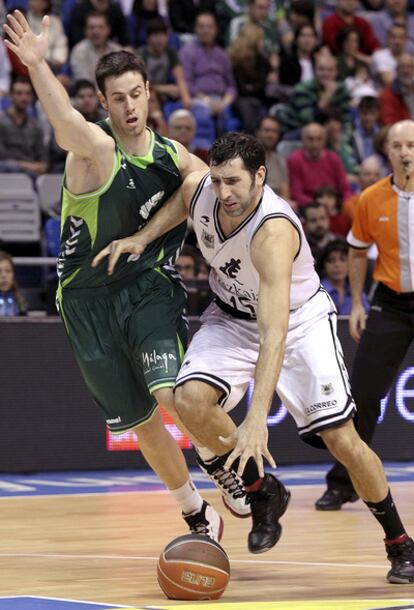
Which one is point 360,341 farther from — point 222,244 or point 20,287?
point 20,287

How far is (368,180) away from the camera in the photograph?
1323 cm

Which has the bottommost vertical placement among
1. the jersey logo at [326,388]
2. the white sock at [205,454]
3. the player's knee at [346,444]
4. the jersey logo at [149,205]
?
the white sock at [205,454]

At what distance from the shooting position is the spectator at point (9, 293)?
34.2 ft

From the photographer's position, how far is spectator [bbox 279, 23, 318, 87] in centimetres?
1548

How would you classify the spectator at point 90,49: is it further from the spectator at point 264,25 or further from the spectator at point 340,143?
the spectator at point 340,143

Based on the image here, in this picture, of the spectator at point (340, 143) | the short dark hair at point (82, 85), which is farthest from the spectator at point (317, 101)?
the short dark hair at point (82, 85)

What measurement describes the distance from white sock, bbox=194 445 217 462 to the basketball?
575 millimetres

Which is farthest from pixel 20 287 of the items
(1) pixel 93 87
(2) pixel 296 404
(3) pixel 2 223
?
(2) pixel 296 404

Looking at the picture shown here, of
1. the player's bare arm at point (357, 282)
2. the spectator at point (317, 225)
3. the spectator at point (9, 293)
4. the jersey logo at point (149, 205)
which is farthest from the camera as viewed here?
the spectator at point (317, 225)

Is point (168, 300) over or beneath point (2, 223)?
over

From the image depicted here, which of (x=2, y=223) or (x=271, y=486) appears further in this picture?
(x=2, y=223)

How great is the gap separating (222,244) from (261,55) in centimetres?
952

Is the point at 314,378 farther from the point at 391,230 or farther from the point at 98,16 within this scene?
the point at 98,16

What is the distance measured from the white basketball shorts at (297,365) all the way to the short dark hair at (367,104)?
9.25 metres
